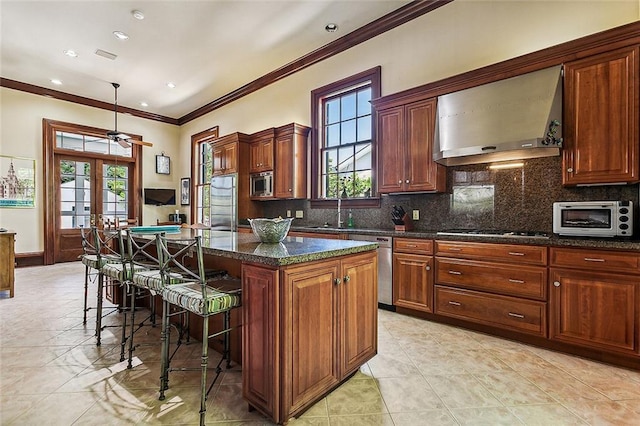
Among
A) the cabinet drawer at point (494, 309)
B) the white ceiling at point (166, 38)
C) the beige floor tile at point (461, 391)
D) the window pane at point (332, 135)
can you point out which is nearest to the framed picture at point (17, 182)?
the white ceiling at point (166, 38)

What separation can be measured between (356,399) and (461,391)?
0.66m

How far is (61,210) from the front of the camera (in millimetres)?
6418

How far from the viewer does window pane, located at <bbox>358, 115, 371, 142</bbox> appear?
170 inches

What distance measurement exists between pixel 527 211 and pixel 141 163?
782 cm

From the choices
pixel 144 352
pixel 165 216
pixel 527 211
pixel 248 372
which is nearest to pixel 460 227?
pixel 527 211

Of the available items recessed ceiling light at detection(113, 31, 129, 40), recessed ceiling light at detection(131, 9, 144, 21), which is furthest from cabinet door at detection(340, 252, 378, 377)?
recessed ceiling light at detection(113, 31, 129, 40)

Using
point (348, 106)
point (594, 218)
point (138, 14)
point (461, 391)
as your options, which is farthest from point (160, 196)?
point (594, 218)

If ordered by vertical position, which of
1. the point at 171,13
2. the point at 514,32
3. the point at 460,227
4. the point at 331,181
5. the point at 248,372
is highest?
the point at 171,13

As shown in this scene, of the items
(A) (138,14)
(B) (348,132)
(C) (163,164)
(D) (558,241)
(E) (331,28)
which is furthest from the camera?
(C) (163,164)

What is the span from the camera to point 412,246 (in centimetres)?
317

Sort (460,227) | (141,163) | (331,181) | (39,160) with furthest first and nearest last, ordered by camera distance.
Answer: (141,163)
(39,160)
(331,181)
(460,227)

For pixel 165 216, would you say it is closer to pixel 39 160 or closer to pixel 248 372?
pixel 39 160

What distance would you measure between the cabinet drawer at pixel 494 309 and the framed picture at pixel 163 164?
7.25 m

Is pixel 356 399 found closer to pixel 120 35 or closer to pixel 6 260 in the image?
pixel 6 260
